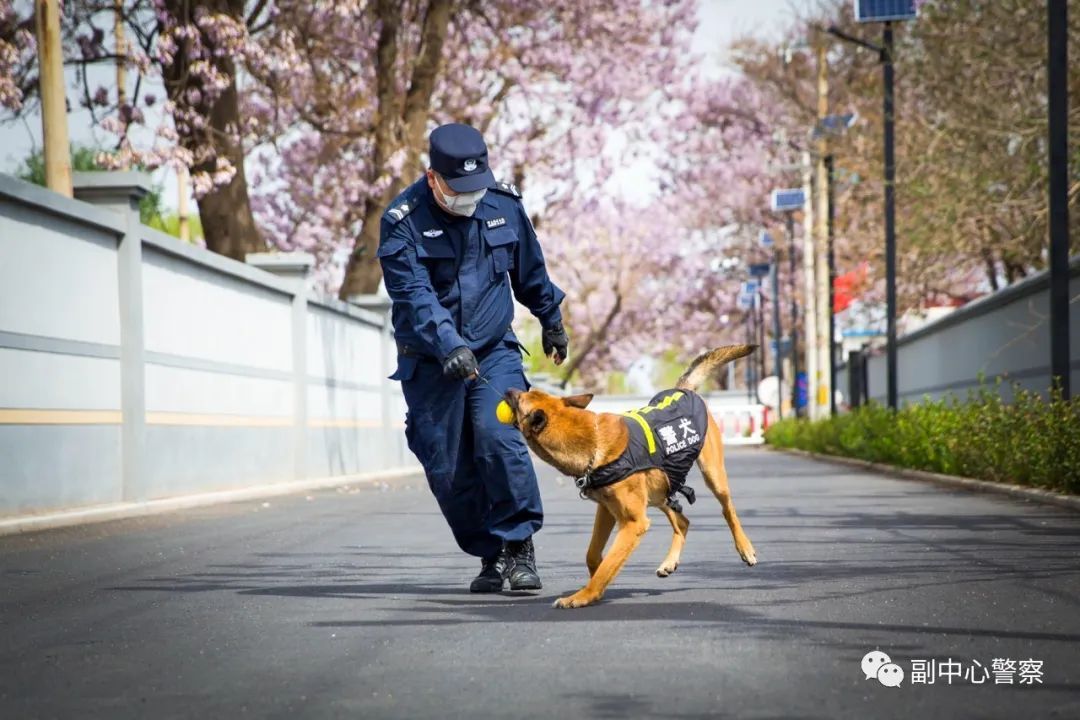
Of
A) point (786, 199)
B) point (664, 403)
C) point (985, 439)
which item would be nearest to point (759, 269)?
point (786, 199)

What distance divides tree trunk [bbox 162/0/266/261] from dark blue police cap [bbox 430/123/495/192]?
1477cm

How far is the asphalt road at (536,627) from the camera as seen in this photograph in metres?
4.71

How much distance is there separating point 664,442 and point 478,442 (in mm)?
912

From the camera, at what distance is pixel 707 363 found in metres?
8.16

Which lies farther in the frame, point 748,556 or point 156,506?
point 156,506

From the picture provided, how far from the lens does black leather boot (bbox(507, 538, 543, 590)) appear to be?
7.45 m

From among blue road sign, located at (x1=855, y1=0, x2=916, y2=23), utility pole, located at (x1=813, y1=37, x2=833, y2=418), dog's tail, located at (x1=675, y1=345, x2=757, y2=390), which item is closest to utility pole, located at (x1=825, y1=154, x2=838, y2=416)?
utility pole, located at (x1=813, y1=37, x2=833, y2=418)

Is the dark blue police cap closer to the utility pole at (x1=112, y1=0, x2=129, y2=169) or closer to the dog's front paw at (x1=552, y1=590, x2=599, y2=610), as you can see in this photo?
the dog's front paw at (x1=552, y1=590, x2=599, y2=610)

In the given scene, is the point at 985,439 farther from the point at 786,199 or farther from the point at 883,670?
the point at 786,199

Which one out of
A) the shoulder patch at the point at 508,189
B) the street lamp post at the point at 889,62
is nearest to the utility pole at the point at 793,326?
the street lamp post at the point at 889,62

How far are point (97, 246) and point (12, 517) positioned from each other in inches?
119

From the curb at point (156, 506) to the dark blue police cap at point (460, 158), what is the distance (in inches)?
224

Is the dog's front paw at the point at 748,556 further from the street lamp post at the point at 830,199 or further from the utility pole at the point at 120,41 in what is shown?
the street lamp post at the point at 830,199

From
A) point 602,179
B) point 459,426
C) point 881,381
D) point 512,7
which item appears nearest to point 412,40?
point 512,7
